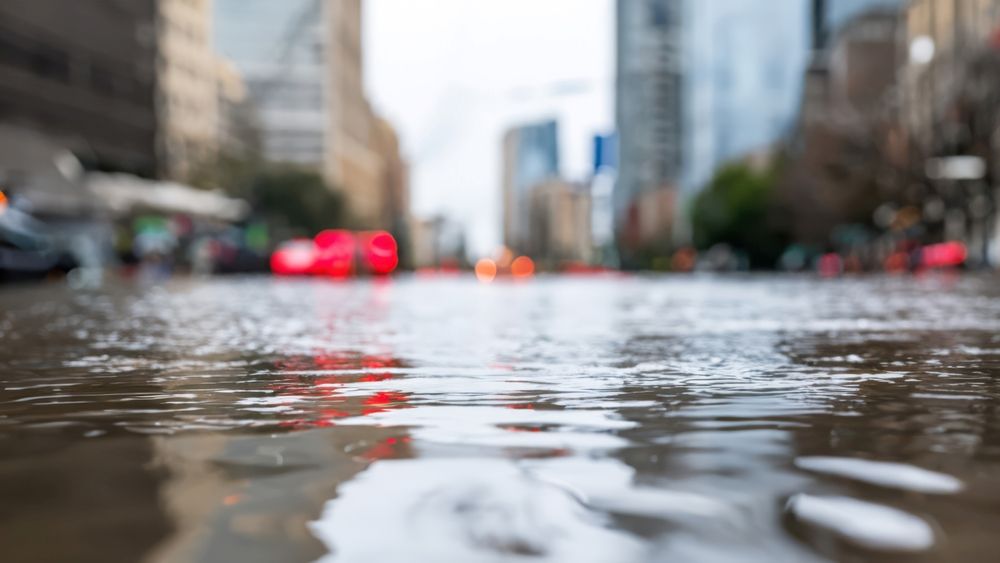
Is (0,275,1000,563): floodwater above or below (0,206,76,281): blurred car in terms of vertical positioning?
below

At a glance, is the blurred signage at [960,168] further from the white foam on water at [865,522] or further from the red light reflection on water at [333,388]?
the white foam on water at [865,522]

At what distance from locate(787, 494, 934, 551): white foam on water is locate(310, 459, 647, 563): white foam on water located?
1.19 feet

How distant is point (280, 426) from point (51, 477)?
3.03 feet

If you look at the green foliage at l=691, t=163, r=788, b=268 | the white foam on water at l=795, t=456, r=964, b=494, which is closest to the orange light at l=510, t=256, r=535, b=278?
the green foliage at l=691, t=163, r=788, b=268

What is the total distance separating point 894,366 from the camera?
5895mm

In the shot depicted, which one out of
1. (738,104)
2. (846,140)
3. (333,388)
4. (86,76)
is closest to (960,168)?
(846,140)

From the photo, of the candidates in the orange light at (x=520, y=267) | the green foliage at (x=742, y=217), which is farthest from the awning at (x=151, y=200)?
the green foliage at (x=742, y=217)

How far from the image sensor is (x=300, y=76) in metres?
159

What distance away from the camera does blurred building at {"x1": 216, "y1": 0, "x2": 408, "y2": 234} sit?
156750 millimetres

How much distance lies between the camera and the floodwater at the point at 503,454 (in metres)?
2.24

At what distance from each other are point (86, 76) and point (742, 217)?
50.7 meters

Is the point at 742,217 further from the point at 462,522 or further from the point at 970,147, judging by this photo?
the point at 462,522

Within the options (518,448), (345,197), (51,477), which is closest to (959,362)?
(518,448)

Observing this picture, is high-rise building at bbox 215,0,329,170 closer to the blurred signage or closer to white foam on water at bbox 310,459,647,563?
the blurred signage
